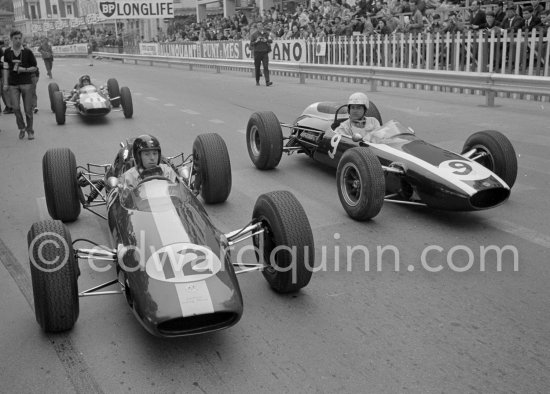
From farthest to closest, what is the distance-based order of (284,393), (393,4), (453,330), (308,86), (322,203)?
(393,4)
(308,86)
(322,203)
(453,330)
(284,393)

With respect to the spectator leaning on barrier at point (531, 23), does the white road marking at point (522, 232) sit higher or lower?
lower

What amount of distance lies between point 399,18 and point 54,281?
19.0 meters

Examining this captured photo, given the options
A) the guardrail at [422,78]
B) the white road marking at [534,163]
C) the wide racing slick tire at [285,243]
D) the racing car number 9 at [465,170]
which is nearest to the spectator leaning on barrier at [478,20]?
the guardrail at [422,78]

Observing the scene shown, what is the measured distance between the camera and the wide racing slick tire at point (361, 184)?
19.1ft

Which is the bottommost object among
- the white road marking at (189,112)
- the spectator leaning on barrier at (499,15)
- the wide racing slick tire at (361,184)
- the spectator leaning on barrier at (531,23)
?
the white road marking at (189,112)

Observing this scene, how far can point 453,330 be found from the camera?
393cm

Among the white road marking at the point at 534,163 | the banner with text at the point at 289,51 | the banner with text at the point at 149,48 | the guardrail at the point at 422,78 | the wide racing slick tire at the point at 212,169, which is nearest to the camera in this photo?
the wide racing slick tire at the point at 212,169

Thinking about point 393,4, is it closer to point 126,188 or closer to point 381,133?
point 381,133

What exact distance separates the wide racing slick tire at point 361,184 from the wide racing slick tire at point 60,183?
2684 mm

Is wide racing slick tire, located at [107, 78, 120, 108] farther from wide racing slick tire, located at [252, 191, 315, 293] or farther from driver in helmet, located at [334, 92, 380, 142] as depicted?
wide racing slick tire, located at [252, 191, 315, 293]

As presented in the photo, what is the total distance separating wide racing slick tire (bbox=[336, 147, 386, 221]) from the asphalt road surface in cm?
17

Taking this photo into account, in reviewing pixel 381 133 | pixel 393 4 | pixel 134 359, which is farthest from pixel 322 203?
pixel 393 4

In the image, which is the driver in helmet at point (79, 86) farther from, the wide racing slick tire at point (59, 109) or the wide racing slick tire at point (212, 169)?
the wide racing slick tire at point (212, 169)

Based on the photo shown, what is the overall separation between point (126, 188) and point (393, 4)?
1828cm
